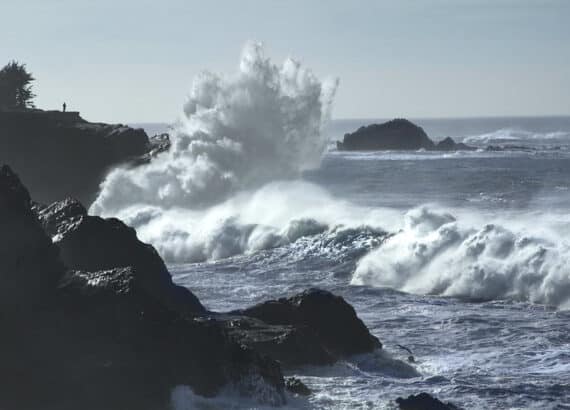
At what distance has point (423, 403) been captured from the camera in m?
18.2

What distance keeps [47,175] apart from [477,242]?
93.2 feet

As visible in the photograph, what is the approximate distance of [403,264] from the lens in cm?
3469

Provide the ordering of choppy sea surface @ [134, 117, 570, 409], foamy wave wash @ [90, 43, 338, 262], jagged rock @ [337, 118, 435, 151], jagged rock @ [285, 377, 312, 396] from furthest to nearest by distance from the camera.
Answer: jagged rock @ [337, 118, 435, 151]
foamy wave wash @ [90, 43, 338, 262]
choppy sea surface @ [134, 117, 570, 409]
jagged rock @ [285, 377, 312, 396]

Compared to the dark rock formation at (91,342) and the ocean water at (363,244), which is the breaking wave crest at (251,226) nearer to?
the ocean water at (363,244)

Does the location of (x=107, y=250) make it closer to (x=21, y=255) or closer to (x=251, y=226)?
(x=21, y=255)

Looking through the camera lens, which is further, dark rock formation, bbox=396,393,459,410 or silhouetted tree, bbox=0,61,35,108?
silhouetted tree, bbox=0,61,35,108

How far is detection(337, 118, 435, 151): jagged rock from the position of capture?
129 m

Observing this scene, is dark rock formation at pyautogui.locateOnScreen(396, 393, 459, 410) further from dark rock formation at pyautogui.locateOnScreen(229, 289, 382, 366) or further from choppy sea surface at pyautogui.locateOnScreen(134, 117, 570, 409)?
dark rock formation at pyautogui.locateOnScreen(229, 289, 382, 366)

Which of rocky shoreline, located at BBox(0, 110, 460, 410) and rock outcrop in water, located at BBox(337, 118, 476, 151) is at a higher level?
rock outcrop in water, located at BBox(337, 118, 476, 151)

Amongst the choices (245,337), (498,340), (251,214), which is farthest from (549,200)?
(245,337)

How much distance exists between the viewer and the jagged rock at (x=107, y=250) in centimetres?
2314

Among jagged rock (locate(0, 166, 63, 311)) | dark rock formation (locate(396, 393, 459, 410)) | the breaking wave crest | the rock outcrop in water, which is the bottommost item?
dark rock formation (locate(396, 393, 459, 410))

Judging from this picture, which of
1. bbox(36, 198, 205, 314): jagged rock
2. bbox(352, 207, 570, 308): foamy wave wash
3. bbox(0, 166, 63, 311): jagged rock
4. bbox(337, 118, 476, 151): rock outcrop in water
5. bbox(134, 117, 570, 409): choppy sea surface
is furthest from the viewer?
bbox(337, 118, 476, 151): rock outcrop in water

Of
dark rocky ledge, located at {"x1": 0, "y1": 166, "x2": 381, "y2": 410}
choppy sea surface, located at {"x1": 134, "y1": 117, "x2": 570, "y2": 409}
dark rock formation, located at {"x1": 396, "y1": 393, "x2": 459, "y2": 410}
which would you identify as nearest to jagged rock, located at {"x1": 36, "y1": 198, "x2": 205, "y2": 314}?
dark rocky ledge, located at {"x1": 0, "y1": 166, "x2": 381, "y2": 410}
